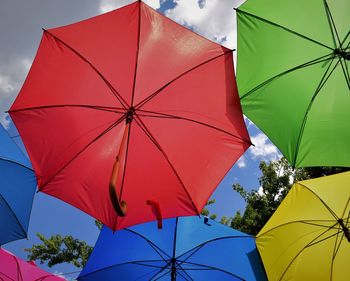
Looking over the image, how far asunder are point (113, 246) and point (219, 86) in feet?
10.7

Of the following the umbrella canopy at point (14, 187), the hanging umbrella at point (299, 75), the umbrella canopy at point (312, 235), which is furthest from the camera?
the umbrella canopy at point (14, 187)

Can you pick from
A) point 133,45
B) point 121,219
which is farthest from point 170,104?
point 121,219

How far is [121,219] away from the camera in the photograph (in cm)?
427

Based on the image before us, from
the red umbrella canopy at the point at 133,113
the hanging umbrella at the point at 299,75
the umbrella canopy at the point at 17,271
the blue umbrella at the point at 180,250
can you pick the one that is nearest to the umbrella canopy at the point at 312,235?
the blue umbrella at the point at 180,250

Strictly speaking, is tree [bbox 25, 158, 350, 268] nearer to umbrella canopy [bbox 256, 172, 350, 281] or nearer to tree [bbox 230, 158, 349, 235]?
tree [bbox 230, 158, 349, 235]

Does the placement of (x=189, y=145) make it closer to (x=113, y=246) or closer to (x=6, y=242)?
(x=113, y=246)

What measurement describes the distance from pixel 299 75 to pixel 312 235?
268 cm

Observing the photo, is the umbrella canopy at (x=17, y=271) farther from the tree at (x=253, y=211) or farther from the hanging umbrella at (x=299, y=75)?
the tree at (x=253, y=211)

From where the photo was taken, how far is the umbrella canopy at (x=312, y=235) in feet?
16.2

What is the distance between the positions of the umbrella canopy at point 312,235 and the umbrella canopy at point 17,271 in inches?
171

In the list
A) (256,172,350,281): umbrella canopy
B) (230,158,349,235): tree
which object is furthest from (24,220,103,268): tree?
(256,172,350,281): umbrella canopy

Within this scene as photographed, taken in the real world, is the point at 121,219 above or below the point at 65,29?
below

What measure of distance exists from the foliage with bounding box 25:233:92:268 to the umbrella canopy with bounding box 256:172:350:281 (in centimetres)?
1445

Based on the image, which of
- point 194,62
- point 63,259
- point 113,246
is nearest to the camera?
point 194,62
